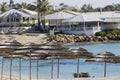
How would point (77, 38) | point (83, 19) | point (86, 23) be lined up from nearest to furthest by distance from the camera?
point (77, 38) < point (83, 19) < point (86, 23)

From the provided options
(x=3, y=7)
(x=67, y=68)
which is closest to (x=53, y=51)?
(x=67, y=68)

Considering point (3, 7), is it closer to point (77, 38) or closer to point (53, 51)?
point (77, 38)

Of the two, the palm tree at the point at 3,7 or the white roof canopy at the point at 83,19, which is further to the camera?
the palm tree at the point at 3,7

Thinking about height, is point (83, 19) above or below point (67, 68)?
above

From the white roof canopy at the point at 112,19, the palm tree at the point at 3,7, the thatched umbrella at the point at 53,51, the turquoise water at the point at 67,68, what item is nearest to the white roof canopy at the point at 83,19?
the white roof canopy at the point at 112,19

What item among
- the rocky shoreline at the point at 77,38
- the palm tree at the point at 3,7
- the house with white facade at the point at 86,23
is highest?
the palm tree at the point at 3,7

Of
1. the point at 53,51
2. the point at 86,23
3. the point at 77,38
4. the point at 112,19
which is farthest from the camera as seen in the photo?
the point at 86,23

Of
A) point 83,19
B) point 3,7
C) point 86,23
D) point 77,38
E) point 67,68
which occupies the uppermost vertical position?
point 3,7

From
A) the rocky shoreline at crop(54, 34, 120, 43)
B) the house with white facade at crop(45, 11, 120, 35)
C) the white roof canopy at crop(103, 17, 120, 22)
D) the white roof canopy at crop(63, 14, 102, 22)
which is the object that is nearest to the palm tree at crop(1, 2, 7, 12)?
the house with white facade at crop(45, 11, 120, 35)

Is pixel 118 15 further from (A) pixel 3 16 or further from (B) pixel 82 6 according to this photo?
(B) pixel 82 6

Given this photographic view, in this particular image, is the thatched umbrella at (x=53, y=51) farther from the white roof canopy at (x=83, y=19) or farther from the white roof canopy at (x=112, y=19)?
the white roof canopy at (x=112, y=19)

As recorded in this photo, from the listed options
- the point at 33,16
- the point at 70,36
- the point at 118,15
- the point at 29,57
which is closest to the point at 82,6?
the point at 33,16

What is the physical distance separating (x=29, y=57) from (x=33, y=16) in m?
52.3

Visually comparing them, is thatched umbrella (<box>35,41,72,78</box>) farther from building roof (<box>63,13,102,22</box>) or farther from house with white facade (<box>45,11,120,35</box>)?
building roof (<box>63,13,102,22</box>)
